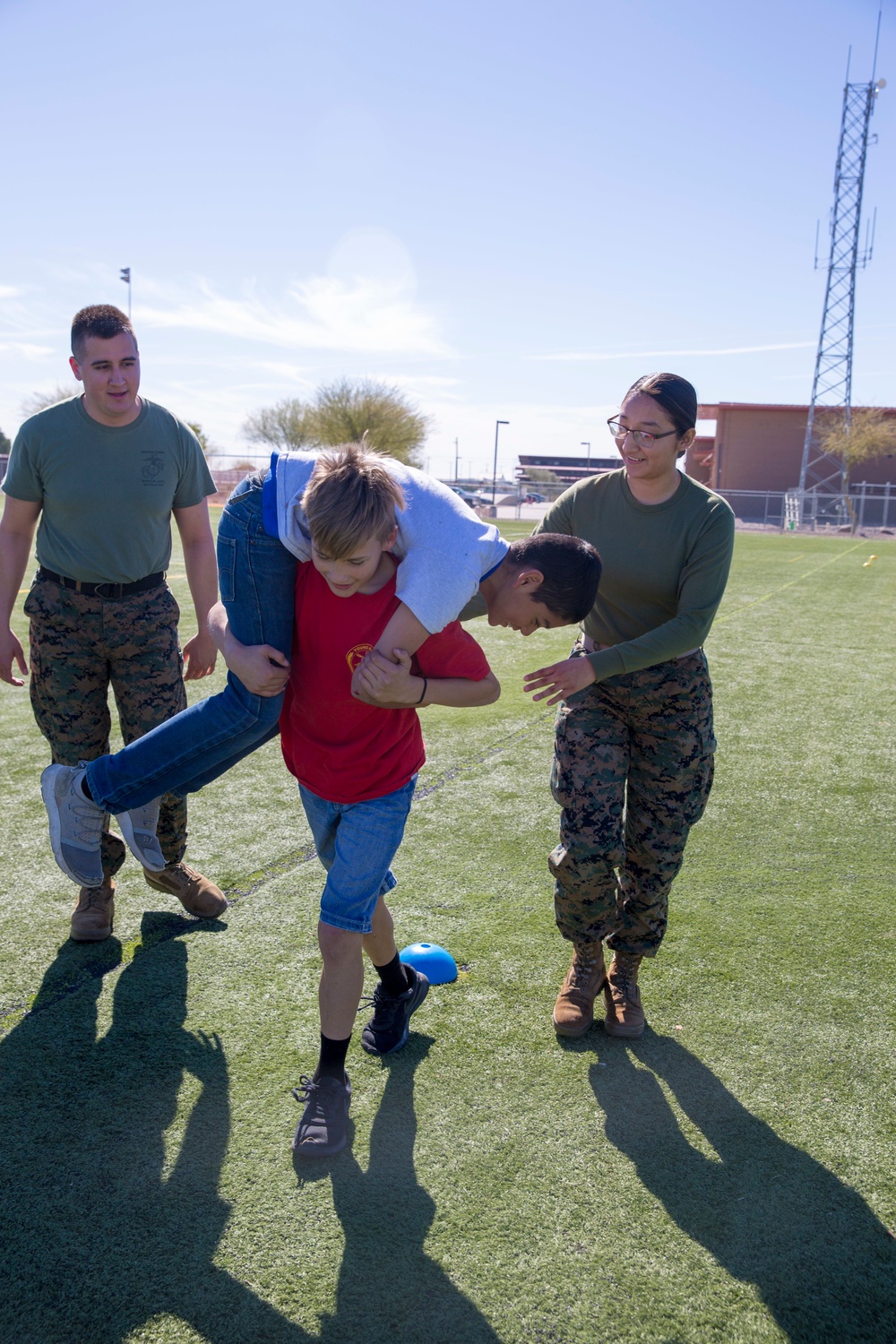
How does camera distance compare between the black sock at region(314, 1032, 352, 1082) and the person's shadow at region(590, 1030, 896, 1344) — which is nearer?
the person's shadow at region(590, 1030, 896, 1344)

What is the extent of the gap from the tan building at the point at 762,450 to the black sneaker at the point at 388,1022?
50009mm

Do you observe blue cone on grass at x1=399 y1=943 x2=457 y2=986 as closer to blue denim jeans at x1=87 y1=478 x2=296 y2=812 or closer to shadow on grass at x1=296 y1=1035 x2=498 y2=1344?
shadow on grass at x1=296 y1=1035 x2=498 y2=1344

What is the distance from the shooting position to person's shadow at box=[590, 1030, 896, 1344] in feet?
7.24

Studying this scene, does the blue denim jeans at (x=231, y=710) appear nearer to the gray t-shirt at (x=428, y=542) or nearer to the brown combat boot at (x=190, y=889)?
the gray t-shirt at (x=428, y=542)

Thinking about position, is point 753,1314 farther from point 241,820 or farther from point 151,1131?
point 241,820

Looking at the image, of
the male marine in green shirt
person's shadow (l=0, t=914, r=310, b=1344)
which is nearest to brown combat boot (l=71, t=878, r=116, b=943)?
the male marine in green shirt

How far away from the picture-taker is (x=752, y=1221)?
8.07ft

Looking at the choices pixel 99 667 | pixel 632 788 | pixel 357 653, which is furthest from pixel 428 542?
pixel 99 667

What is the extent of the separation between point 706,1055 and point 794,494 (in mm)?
43992

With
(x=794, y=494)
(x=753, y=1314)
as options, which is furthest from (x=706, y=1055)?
(x=794, y=494)

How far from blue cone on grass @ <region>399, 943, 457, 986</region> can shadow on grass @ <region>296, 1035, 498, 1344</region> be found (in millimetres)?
673

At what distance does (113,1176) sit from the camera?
2.53 metres

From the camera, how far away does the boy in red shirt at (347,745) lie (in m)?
2.61

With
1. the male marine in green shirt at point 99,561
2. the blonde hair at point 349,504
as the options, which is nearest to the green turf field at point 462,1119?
the male marine in green shirt at point 99,561
